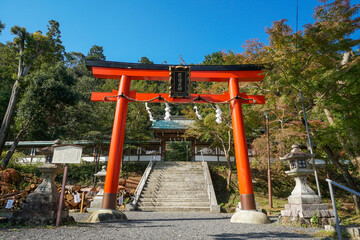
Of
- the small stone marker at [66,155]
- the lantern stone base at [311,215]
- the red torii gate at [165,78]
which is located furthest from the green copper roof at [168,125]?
the small stone marker at [66,155]

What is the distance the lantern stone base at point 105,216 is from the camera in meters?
5.41

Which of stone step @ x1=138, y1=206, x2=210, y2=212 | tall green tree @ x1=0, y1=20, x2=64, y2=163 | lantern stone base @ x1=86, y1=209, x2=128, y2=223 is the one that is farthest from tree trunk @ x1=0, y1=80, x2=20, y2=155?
lantern stone base @ x1=86, y1=209, x2=128, y2=223

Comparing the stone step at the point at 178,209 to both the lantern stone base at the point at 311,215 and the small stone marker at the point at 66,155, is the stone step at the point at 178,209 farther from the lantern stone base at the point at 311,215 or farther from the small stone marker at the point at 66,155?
the small stone marker at the point at 66,155

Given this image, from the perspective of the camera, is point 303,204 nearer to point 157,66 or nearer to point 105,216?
point 105,216

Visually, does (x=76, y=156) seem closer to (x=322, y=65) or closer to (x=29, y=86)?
(x=322, y=65)

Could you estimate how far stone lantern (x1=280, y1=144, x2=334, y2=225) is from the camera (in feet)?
15.9

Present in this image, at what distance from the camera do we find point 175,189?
11.2 meters

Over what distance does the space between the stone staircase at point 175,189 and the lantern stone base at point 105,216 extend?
379 cm

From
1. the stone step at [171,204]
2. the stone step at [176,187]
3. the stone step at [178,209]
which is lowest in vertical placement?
the stone step at [178,209]

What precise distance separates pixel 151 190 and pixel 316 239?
862cm

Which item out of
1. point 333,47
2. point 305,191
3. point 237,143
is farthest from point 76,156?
point 333,47

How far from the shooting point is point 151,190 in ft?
36.1

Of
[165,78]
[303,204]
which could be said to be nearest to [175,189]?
[165,78]

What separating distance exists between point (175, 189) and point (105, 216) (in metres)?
6.05
